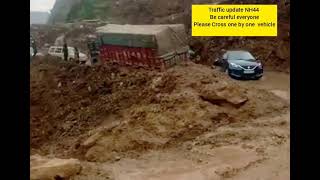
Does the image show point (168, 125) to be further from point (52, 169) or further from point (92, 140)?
point (52, 169)

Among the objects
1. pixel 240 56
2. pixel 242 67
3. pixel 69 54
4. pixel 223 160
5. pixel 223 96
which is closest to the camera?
pixel 223 160

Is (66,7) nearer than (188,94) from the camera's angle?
No

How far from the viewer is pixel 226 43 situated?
2009 centimetres

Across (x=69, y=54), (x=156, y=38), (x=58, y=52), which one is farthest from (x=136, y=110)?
(x=58, y=52)

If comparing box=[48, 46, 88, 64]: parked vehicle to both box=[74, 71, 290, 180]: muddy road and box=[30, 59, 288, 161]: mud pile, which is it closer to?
box=[30, 59, 288, 161]: mud pile

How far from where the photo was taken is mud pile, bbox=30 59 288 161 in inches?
448

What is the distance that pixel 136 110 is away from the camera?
12.5 m

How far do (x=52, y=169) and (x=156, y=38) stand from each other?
6.79m

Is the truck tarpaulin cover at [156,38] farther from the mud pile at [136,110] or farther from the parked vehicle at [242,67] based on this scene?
the parked vehicle at [242,67]

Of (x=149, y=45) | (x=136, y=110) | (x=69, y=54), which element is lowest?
(x=136, y=110)

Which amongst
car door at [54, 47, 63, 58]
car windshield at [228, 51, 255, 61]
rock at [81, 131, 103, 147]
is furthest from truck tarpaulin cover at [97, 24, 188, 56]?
car door at [54, 47, 63, 58]

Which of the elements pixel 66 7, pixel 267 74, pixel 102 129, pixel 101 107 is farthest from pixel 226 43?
pixel 66 7
